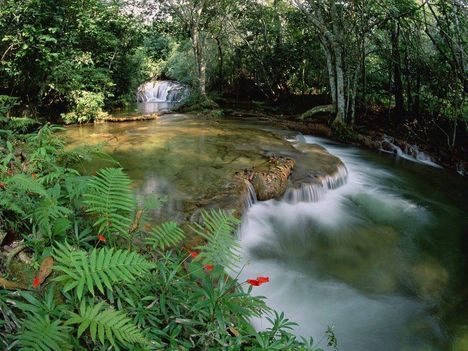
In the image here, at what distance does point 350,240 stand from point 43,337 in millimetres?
4829

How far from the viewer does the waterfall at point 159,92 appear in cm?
2547

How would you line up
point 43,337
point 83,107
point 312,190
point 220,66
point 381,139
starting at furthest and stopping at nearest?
point 220,66 → point 83,107 → point 381,139 → point 312,190 → point 43,337

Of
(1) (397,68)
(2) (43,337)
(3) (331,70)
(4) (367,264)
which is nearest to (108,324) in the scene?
(2) (43,337)

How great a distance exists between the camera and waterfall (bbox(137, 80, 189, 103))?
25470mm

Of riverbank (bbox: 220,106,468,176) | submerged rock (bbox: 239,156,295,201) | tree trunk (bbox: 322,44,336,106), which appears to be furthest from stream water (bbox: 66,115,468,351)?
tree trunk (bbox: 322,44,336,106)

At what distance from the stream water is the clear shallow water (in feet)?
0.05

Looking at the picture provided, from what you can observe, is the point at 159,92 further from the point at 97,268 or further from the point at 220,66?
the point at 97,268

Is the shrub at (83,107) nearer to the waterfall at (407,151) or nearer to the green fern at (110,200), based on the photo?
the waterfall at (407,151)

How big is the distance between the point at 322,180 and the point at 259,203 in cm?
165

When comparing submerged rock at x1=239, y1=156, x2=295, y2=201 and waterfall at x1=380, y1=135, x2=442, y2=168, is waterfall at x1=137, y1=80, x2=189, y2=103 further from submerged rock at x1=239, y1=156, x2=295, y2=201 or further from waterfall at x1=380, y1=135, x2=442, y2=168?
submerged rock at x1=239, y1=156, x2=295, y2=201

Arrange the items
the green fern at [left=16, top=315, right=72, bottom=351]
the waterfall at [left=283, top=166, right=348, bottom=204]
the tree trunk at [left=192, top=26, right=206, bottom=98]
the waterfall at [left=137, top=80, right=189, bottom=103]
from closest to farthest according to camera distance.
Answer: the green fern at [left=16, top=315, right=72, bottom=351] < the waterfall at [left=283, top=166, right=348, bottom=204] < the tree trunk at [left=192, top=26, right=206, bottom=98] < the waterfall at [left=137, top=80, right=189, bottom=103]

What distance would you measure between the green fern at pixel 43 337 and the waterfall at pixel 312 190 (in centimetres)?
494

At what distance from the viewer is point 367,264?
4922mm

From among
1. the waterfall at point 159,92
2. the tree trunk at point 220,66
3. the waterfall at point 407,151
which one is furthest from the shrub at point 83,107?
the waterfall at point 159,92
